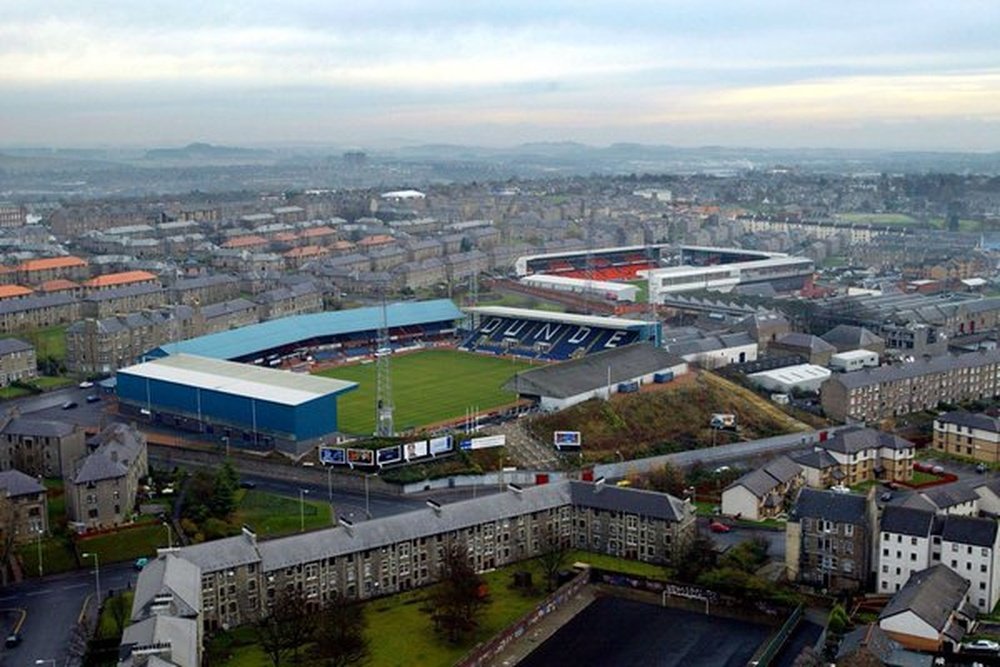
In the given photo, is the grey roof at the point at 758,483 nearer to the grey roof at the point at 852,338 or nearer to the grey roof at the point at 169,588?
the grey roof at the point at 169,588

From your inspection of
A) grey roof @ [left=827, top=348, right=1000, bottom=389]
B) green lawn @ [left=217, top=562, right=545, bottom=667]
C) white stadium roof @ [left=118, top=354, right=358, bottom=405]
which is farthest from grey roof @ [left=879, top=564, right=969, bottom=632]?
white stadium roof @ [left=118, top=354, right=358, bottom=405]

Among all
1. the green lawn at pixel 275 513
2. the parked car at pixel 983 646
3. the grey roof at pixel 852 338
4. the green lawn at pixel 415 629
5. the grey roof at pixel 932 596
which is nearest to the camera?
the parked car at pixel 983 646

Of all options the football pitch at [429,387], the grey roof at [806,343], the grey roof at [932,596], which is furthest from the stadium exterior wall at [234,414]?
the grey roof at [806,343]

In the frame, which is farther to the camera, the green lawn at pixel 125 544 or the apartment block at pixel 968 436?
the apartment block at pixel 968 436

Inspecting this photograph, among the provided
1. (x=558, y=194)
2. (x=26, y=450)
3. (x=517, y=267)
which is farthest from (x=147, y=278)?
(x=558, y=194)

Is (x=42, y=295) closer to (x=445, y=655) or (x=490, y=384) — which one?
(x=490, y=384)

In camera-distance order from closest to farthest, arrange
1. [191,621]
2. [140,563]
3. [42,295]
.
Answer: [191,621] → [140,563] → [42,295]

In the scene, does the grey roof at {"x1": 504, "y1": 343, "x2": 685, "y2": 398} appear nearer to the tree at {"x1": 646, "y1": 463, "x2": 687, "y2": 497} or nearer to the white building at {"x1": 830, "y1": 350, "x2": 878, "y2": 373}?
the white building at {"x1": 830, "y1": 350, "x2": 878, "y2": 373}
